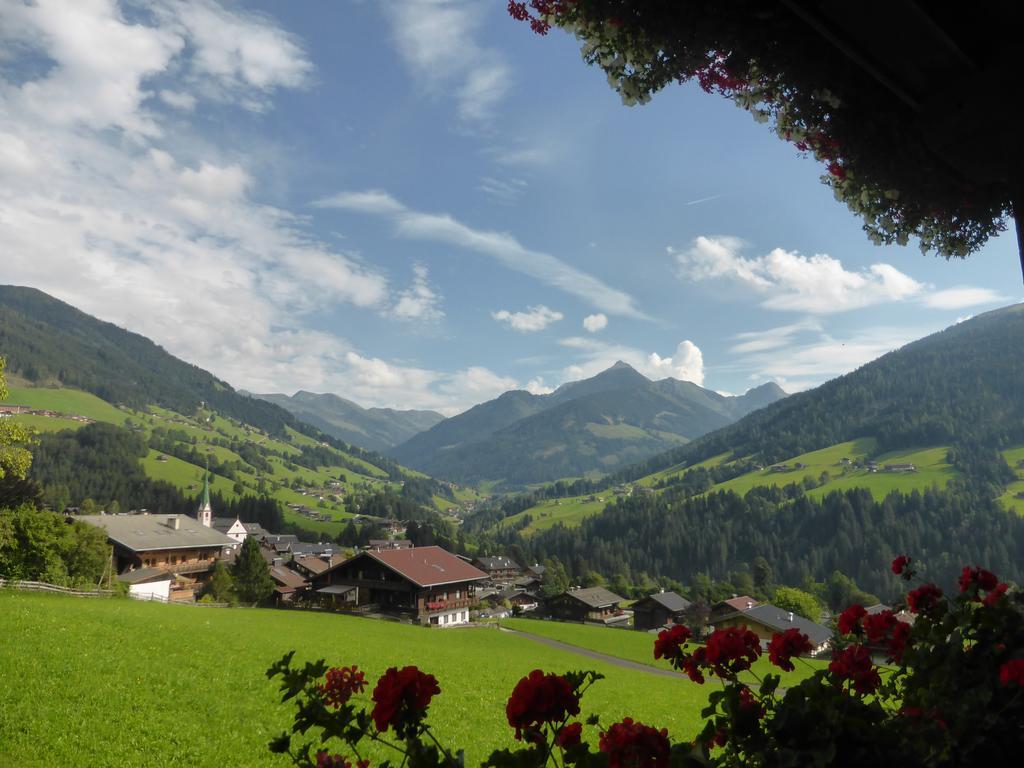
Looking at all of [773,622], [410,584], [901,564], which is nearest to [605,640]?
[410,584]

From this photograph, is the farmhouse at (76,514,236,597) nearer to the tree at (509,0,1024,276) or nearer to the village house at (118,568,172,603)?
the village house at (118,568,172,603)

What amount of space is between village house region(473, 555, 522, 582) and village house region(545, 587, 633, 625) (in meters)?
31.7

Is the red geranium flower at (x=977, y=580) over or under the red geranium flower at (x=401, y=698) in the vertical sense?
over

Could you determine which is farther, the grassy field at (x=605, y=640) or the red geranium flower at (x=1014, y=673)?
the grassy field at (x=605, y=640)

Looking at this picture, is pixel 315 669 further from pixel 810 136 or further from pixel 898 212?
pixel 898 212

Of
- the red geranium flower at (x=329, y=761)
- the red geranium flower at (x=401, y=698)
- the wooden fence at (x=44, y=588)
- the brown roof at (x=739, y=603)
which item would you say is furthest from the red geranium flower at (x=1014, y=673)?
the brown roof at (x=739, y=603)

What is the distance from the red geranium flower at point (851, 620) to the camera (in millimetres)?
2939

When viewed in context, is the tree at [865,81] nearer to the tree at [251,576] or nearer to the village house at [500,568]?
the tree at [251,576]

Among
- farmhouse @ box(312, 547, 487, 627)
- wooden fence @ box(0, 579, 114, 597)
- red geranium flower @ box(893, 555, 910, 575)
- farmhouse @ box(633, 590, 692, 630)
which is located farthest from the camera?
farmhouse @ box(633, 590, 692, 630)

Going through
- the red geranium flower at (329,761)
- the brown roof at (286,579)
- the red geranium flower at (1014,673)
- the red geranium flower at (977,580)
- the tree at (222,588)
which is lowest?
the brown roof at (286,579)

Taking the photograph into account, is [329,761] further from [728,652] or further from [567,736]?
[728,652]

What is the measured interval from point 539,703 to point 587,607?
293 feet

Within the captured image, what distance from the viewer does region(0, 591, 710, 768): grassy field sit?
8508mm

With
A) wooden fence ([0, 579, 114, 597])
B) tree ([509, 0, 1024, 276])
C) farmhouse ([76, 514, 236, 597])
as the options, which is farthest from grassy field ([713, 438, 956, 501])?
tree ([509, 0, 1024, 276])
